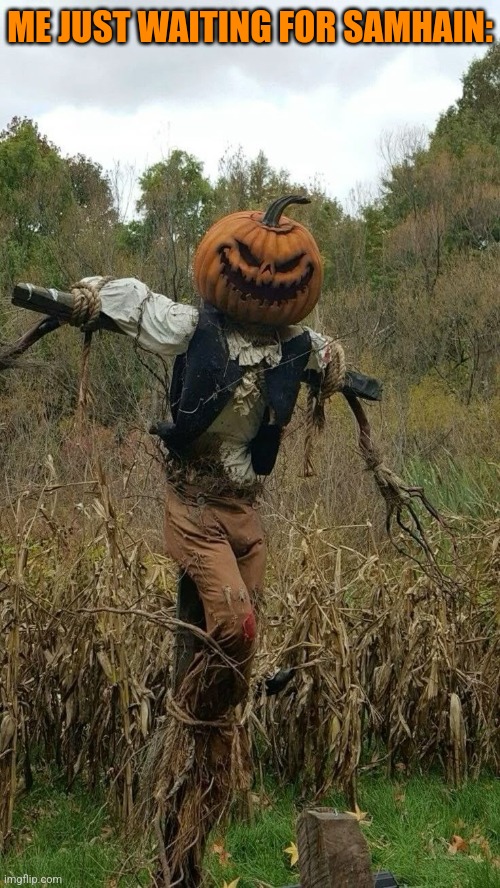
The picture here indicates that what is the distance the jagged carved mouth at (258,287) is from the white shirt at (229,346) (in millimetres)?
146

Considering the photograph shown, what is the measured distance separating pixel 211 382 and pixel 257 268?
36cm

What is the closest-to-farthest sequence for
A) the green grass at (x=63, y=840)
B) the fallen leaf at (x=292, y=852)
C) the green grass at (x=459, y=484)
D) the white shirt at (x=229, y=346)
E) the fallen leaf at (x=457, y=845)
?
the white shirt at (x=229, y=346) < the green grass at (x=63, y=840) < the fallen leaf at (x=292, y=852) < the fallen leaf at (x=457, y=845) < the green grass at (x=459, y=484)

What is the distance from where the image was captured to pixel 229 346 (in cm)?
295

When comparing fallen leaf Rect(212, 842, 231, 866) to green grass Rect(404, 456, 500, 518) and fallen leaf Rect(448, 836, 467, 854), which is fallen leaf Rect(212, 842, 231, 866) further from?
green grass Rect(404, 456, 500, 518)

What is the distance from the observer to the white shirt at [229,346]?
284 cm

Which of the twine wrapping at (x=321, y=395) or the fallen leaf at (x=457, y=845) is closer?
the twine wrapping at (x=321, y=395)

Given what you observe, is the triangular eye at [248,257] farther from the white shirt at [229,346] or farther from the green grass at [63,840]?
the green grass at [63,840]

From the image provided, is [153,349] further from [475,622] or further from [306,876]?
[475,622]

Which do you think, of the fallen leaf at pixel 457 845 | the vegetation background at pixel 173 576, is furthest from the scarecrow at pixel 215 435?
the fallen leaf at pixel 457 845

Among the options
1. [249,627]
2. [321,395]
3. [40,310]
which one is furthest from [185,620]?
[40,310]

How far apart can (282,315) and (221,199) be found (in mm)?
10808

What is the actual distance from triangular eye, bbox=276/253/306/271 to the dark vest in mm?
229

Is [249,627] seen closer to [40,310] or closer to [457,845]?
[40,310]

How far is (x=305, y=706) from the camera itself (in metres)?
4.30
